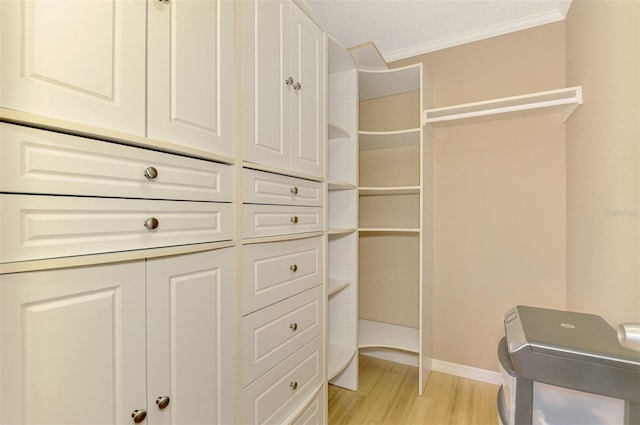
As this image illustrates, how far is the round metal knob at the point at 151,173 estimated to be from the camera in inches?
31.6

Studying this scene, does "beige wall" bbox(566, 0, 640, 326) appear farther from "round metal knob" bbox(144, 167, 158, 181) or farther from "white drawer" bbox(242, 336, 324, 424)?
"round metal knob" bbox(144, 167, 158, 181)

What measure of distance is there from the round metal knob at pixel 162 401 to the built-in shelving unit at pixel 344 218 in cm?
128

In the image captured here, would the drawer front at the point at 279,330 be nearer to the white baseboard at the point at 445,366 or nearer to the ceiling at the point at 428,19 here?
the white baseboard at the point at 445,366

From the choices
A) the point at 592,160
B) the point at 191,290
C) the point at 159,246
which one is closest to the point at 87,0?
the point at 159,246

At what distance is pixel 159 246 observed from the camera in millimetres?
841

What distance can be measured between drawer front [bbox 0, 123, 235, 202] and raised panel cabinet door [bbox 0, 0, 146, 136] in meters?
0.06

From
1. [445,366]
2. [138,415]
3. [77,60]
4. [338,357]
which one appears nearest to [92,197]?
[77,60]

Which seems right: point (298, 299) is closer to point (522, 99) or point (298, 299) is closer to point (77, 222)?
point (77, 222)

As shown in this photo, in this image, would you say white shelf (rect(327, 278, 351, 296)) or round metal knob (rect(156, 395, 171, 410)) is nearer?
round metal knob (rect(156, 395, 171, 410))

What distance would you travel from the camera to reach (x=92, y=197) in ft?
2.31

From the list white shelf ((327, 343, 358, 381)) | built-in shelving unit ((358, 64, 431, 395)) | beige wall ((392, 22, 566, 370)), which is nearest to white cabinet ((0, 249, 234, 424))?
white shelf ((327, 343, 358, 381))

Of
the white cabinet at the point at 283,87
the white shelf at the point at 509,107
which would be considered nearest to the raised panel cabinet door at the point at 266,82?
the white cabinet at the point at 283,87

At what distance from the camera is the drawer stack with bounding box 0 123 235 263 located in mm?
591

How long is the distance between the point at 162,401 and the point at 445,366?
7.14 ft
